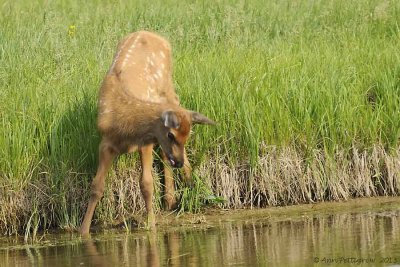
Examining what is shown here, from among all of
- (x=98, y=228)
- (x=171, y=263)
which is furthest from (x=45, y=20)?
(x=171, y=263)

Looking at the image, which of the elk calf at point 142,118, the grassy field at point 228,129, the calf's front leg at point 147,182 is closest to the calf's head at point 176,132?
the elk calf at point 142,118

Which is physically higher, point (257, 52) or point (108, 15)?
point (108, 15)

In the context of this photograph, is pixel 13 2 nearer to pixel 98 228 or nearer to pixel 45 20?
pixel 45 20

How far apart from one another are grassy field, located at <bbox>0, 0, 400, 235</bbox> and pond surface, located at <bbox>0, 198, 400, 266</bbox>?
34 centimetres

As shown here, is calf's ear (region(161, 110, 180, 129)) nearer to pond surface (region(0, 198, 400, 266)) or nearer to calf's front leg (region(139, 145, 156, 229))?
calf's front leg (region(139, 145, 156, 229))

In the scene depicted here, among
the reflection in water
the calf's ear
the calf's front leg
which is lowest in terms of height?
the reflection in water

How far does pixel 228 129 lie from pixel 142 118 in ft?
3.98

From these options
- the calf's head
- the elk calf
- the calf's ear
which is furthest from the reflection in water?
the calf's ear

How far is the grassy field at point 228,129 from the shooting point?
10.2m

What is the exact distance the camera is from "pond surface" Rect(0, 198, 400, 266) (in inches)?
326

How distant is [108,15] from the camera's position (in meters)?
14.6

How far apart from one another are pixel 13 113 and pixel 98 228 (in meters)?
1.43

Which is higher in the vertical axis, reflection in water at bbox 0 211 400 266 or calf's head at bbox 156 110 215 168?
calf's head at bbox 156 110 215 168

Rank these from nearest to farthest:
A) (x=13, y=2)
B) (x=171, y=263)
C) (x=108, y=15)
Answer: (x=171, y=263) < (x=108, y=15) < (x=13, y=2)
